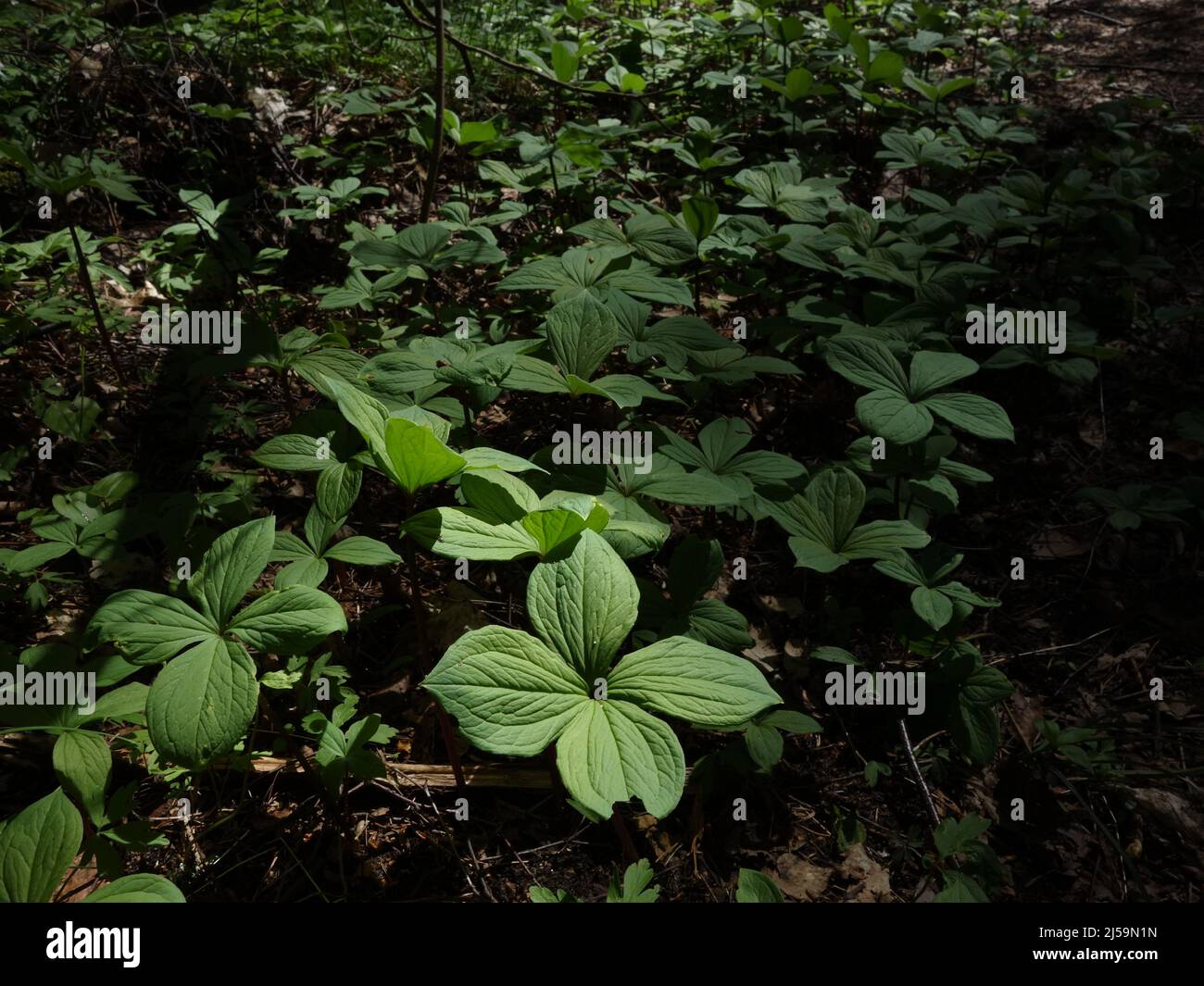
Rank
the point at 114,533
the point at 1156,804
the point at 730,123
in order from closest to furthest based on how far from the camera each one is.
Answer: the point at 1156,804 → the point at 114,533 → the point at 730,123

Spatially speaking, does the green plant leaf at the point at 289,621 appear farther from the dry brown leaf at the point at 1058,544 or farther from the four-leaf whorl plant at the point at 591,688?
the dry brown leaf at the point at 1058,544

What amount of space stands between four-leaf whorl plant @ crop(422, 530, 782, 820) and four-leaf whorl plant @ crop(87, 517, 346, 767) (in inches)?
11.4

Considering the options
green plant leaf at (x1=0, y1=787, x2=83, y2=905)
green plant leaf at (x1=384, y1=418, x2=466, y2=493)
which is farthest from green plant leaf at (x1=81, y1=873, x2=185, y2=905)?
green plant leaf at (x1=384, y1=418, x2=466, y2=493)

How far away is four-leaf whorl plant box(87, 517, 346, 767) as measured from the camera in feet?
3.91

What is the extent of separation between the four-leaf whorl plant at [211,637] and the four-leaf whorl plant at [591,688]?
0.29 meters

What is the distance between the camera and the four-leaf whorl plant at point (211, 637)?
119 cm

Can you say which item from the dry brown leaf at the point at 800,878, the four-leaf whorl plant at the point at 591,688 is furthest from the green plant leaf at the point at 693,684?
the dry brown leaf at the point at 800,878

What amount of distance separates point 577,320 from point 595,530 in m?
0.77

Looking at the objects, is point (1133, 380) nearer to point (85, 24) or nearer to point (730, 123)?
A: point (730, 123)

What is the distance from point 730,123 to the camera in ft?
13.3

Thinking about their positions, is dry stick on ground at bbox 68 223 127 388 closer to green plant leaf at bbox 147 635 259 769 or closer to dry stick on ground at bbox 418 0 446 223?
dry stick on ground at bbox 418 0 446 223

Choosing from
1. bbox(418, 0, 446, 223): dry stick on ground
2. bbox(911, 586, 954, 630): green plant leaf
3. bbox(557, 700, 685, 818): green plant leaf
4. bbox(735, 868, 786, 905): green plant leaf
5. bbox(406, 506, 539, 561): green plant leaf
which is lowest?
bbox(735, 868, 786, 905): green plant leaf

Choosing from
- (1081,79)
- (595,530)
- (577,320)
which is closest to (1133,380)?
(577,320)

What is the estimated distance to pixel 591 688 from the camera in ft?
4.22
